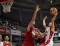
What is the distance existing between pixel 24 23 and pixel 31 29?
1855 cm

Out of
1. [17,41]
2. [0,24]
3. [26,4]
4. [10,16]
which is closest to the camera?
[0,24]

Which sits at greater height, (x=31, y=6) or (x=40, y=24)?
(x=31, y=6)

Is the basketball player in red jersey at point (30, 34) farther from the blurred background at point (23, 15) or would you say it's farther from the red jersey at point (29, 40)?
the blurred background at point (23, 15)

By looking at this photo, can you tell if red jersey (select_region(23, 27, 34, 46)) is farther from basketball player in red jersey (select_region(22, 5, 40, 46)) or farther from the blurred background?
the blurred background

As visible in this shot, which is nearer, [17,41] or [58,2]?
[17,41]

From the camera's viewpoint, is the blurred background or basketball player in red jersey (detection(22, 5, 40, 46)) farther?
the blurred background

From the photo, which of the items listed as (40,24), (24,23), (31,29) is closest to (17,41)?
(24,23)

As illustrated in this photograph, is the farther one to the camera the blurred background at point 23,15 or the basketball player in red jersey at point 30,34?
the blurred background at point 23,15

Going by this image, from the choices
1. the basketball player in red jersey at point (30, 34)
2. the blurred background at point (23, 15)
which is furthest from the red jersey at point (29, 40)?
the blurred background at point (23, 15)

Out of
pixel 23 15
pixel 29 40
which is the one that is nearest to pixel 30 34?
pixel 29 40

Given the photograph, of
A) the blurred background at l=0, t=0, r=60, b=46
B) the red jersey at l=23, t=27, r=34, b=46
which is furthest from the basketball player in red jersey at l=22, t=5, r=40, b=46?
the blurred background at l=0, t=0, r=60, b=46

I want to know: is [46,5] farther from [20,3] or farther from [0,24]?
[0,24]

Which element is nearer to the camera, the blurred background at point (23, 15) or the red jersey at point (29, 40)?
the red jersey at point (29, 40)

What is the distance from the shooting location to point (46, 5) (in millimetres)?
25938
